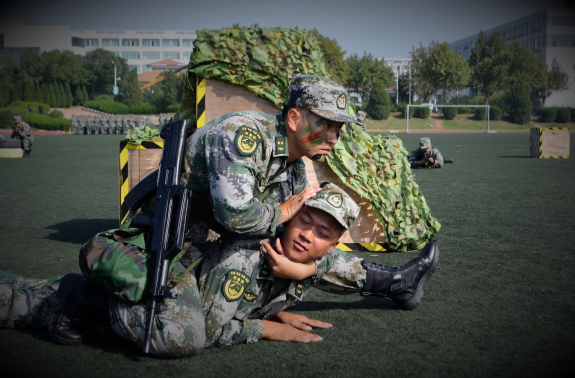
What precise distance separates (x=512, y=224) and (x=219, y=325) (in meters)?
4.89

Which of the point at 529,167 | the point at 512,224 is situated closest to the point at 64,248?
the point at 512,224

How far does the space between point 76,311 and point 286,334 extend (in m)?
1.23

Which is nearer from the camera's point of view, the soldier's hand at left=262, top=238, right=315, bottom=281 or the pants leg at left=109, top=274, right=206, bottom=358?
the pants leg at left=109, top=274, right=206, bottom=358

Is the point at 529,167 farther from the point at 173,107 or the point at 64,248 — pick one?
the point at 173,107

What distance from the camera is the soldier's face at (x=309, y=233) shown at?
3266 mm

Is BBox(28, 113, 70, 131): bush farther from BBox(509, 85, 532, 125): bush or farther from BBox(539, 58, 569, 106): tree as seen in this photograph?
BBox(539, 58, 569, 106): tree

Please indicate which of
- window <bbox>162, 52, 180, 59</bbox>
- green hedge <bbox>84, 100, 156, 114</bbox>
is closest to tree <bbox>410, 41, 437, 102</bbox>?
green hedge <bbox>84, 100, 156, 114</bbox>

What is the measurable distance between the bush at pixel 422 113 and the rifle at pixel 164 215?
55036mm

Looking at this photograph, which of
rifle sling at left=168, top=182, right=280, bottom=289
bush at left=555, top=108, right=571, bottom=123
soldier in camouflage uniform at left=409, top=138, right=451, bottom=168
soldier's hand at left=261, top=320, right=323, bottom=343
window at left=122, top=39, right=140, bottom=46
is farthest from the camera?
window at left=122, top=39, right=140, bottom=46

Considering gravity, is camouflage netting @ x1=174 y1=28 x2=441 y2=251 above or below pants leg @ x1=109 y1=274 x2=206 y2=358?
above

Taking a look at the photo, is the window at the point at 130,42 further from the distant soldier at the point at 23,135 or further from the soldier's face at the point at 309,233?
the soldier's face at the point at 309,233

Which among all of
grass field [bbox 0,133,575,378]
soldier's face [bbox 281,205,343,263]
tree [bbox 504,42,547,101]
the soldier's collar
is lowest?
grass field [bbox 0,133,575,378]

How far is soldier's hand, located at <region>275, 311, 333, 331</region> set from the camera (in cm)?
352

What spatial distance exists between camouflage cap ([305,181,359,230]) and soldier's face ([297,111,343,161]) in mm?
232
